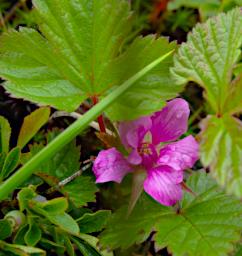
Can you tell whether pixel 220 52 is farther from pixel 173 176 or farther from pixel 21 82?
pixel 21 82

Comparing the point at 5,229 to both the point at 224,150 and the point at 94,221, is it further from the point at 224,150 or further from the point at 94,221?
the point at 224,150

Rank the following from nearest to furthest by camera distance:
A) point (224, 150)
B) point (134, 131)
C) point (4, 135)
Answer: point (224, 150) < point (134, 131) < point (4, 135)

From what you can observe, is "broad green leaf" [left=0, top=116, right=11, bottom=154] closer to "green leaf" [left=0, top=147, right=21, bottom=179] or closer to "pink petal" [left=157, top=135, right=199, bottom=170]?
"green leaf" [left=0, top=147, right=21, bottom=179]

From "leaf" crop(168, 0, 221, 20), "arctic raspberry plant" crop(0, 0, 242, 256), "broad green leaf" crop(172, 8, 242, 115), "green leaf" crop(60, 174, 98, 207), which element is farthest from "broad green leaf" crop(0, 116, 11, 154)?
"leaf" crop(168, 0, 221, 20)

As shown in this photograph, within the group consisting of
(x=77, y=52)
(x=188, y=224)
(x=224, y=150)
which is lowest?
(x=188, y=224)

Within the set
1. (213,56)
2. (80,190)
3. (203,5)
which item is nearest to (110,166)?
(80,190)
